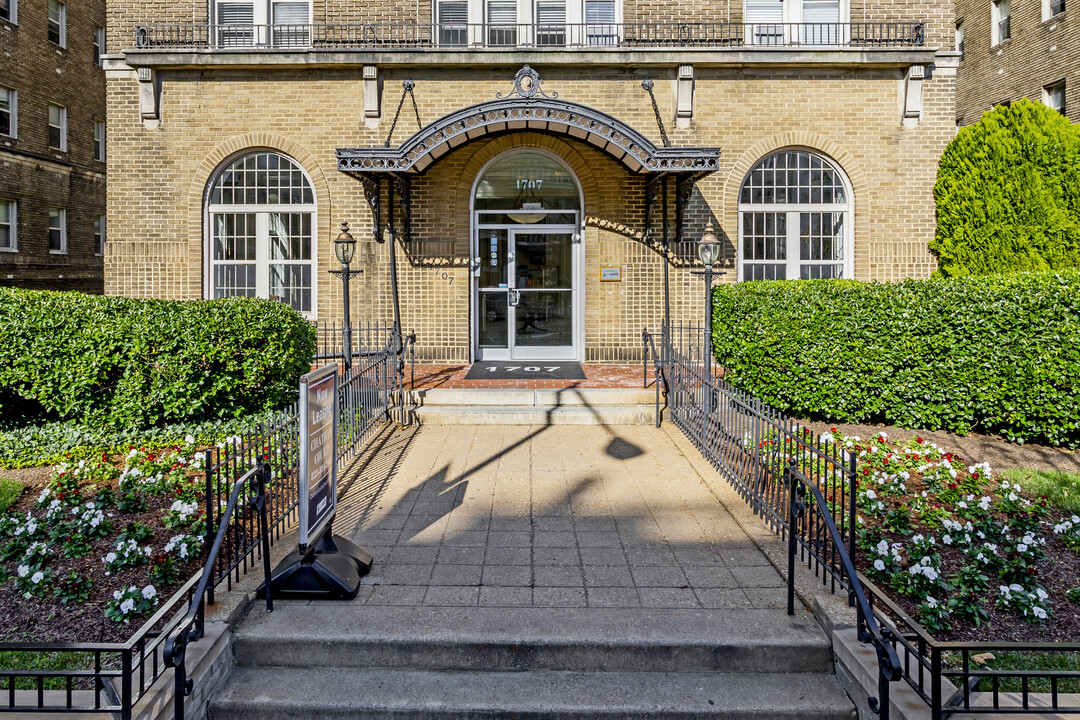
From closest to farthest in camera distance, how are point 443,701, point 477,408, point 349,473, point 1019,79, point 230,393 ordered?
1. point 443,701
2. point 349,473
3. point 230,393
4. point 477,408
5. point 1019,79

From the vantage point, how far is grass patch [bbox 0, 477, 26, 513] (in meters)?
6.50

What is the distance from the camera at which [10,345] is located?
817 centimetres

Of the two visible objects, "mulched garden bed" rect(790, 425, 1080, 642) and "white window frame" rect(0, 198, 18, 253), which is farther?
"white window frame" rect(0, 198, 18, 253)

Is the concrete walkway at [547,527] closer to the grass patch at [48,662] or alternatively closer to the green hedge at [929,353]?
the grass patch at [48,662]

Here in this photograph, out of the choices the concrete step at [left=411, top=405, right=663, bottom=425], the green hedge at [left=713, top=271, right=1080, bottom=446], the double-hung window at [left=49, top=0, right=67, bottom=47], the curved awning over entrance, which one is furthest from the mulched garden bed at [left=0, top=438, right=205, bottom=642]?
the double-hung window at [left=49, top=0, right=67, bottom=47]

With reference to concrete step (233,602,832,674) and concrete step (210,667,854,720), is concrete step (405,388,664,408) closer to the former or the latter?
concrete step (233,602,832,674)

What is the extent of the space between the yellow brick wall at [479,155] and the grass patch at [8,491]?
6.47m

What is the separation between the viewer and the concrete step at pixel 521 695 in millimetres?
3684

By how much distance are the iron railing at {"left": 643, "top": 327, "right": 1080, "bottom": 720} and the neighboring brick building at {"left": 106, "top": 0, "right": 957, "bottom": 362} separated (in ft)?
15.8

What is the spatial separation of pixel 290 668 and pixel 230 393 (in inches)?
213

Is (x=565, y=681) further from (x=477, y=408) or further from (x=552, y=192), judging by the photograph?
(x=552, y=192)

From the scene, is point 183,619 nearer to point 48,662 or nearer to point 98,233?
point 48,662

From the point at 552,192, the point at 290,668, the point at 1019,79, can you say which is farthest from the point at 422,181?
the point at 1019,79

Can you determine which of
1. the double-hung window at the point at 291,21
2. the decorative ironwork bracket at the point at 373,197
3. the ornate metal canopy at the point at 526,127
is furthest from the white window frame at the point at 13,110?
the ornate metal canopy at the point at 526,127
